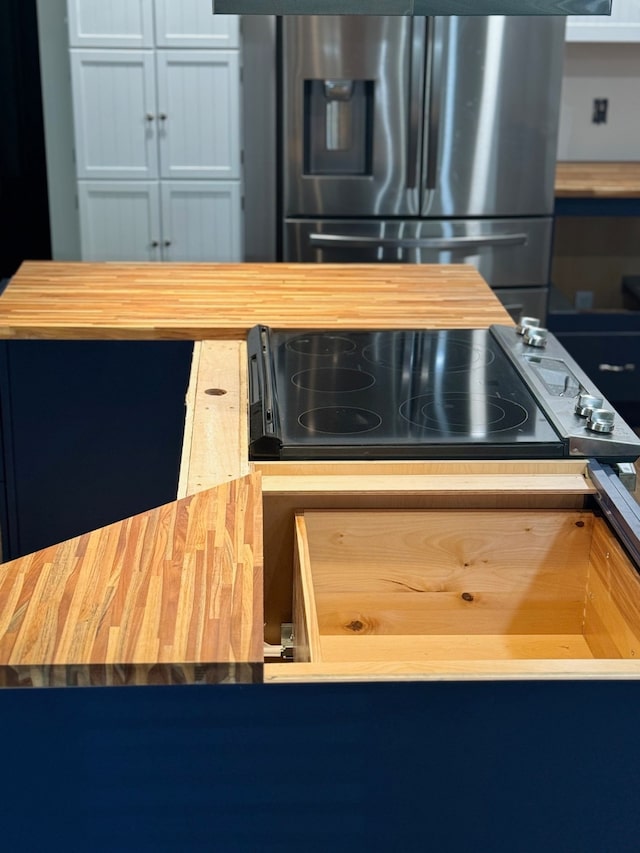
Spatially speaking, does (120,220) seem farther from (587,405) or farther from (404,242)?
(587,405)

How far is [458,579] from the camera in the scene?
1.64 m

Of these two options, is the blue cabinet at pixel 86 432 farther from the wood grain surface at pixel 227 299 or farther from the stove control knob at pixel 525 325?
the stove control knob at pixel 525 325

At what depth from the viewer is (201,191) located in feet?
13.6

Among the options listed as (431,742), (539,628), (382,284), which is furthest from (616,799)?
(382,284)

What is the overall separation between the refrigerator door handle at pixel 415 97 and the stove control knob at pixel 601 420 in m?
2.48

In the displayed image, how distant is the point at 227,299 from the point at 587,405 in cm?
108

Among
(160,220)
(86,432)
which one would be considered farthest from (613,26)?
(86,432)

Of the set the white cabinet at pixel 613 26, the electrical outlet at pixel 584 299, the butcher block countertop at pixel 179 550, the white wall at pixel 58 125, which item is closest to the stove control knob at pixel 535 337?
the butcher block countertop at pixel 179 550

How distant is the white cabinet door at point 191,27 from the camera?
3939 mm

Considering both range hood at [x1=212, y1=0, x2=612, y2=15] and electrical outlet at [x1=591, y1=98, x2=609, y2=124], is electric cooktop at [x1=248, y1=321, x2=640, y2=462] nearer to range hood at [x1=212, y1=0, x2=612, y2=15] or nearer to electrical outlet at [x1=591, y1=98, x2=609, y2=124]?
range hood at [x1=212, y1=0, x2=612, y2=15]

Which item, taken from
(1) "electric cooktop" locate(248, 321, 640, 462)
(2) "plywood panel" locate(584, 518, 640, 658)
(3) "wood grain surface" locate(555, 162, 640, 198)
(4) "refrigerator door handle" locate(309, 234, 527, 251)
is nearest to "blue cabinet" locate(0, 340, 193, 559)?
(1) "electric cooktop" locate(248, 321, 640, 462)

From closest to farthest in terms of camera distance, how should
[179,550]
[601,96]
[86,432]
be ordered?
[179,550] < [86,432] < [601,96]

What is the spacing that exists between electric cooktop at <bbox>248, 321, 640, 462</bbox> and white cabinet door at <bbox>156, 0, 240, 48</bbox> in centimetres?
198

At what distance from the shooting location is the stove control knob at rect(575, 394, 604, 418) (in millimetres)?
1817
